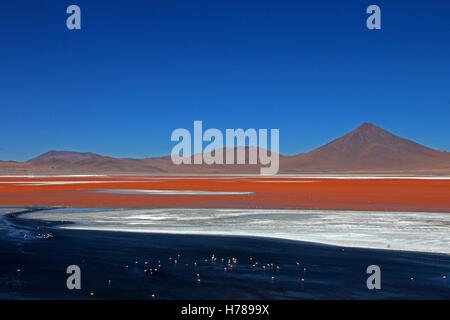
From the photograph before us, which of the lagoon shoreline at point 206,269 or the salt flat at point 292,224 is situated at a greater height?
the salt flat at point 292,224

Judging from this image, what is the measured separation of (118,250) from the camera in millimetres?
12484

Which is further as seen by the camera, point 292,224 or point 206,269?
point 292,224

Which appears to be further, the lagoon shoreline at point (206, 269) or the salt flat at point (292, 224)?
the salt flat at point (292, 224)

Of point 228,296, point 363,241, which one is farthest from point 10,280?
point 363,241

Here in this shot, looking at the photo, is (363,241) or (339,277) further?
(363,241)

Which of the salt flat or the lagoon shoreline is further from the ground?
the salt flat

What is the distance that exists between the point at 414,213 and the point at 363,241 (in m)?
8.72

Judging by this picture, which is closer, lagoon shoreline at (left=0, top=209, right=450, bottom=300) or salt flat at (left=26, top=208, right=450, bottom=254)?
lagoon shoreline at (left=0, top=209, right=450, bottom=300)

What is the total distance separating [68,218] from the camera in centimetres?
1983

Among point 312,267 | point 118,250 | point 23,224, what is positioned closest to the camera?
point 312,267

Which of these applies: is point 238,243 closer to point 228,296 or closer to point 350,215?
point 228,296
